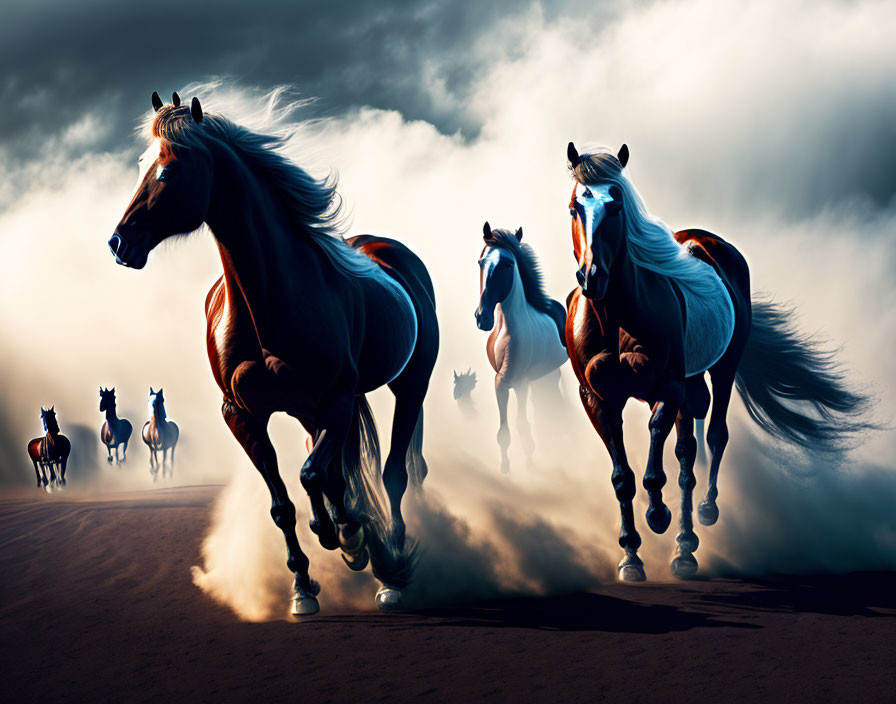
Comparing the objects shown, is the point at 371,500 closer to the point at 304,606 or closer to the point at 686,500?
the point at 304,606

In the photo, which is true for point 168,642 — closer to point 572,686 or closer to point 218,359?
point 218,359

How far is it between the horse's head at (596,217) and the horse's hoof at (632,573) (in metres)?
1.99

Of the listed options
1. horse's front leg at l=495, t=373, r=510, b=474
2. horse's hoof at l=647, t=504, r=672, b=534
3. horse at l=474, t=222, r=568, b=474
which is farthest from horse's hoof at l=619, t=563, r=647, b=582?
horse's front leg at l=495, t=373, r=510, b=474

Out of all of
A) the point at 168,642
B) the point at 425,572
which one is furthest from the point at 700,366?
the point at 168,642

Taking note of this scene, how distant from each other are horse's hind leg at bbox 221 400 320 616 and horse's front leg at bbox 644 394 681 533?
2411 mm

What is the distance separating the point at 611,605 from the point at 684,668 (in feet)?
4.42

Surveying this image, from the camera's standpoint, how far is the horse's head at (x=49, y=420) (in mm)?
18703

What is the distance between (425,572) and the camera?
6074 millimetres

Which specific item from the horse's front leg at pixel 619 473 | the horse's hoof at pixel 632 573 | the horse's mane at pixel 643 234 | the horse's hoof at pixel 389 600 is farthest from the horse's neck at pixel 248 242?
the horse's hoof at pixel 632 573

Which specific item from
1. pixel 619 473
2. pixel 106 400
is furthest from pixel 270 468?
pixel 106 400

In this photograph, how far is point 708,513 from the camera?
23.3 feet

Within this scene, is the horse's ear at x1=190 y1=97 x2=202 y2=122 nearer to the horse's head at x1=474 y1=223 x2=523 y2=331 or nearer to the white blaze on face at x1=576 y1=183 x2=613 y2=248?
the white blaze on face at x1=576 y1=183 x2=613 y2=248

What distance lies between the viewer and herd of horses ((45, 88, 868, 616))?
508 cm

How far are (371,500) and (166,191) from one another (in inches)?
99.1
